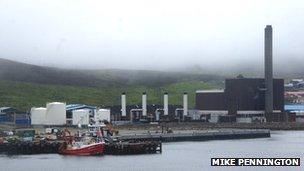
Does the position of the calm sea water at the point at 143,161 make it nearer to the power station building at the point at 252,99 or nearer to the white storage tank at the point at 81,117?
the white storage tank at the point at 81,117

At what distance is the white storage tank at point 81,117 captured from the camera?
134 meters

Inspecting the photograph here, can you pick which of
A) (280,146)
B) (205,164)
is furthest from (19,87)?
(205,164)

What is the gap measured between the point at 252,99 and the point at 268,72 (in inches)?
244

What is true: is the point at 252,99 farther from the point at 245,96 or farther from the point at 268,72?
the point at 268,72

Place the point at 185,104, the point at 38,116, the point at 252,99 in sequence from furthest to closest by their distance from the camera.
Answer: the point at 185,104
the point at 252,99
the point at 38,116

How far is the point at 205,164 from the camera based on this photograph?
68375mm

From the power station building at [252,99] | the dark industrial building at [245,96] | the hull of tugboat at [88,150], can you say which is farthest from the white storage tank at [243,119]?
the hull of tugboat at [88,150]

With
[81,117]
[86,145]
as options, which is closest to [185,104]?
[81,117]

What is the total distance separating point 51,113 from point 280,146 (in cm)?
5163

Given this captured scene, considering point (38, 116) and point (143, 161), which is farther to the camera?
point (38, 116)

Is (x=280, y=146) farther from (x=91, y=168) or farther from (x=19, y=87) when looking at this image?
(x=19, y=87)

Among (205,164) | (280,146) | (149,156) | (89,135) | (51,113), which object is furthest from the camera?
(51,113)

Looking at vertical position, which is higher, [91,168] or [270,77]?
[270,77]

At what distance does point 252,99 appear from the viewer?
15925 cm
